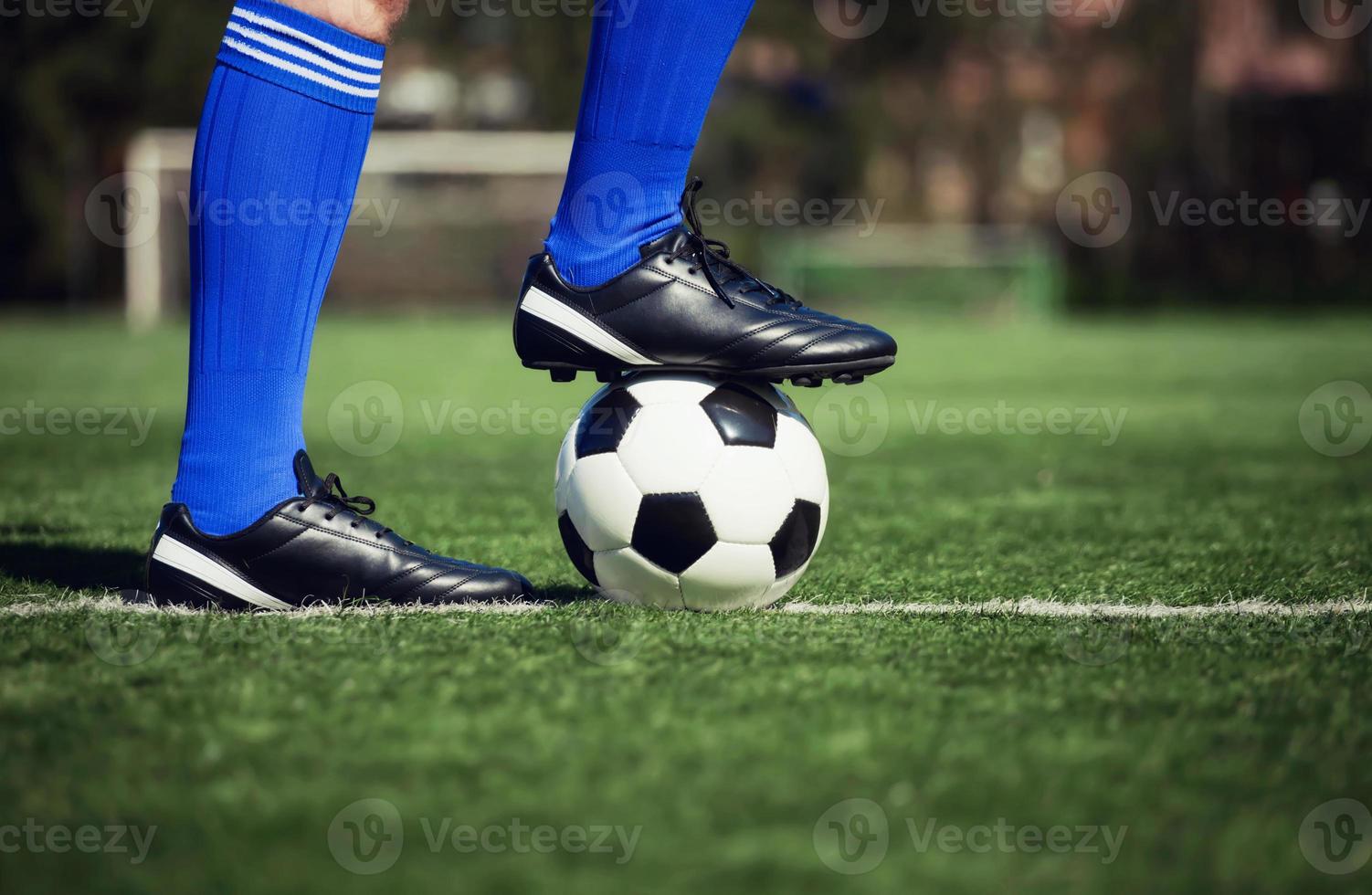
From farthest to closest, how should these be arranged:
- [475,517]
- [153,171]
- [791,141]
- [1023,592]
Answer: [791,141] → [153,171] → [475,517] → [1023,592]

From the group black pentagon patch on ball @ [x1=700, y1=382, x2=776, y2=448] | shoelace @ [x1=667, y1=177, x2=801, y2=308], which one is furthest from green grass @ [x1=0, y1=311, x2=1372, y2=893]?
shoelace @ [x1=667, y1=177, x2=801, y2=308]

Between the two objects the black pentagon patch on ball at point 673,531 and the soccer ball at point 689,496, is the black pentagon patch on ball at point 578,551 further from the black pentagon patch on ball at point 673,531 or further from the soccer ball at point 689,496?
the black pentagon patch on ball at point 673,531

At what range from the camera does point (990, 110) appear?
29172mm

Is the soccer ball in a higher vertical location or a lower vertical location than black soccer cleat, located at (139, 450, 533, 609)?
higher

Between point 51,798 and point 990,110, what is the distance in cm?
2972

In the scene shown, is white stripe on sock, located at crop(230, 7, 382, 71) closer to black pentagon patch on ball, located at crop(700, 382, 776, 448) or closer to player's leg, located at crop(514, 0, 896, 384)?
player's leg, located at crop(514, 0, 896, 384)

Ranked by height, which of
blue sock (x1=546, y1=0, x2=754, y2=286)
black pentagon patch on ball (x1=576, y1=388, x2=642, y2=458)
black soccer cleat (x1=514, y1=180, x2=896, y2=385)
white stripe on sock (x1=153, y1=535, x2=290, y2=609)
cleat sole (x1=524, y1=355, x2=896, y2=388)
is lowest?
white stripe on sock (x1=153, y1=535, x2=290, y2=609)

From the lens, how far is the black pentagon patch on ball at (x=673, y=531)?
7.22ft

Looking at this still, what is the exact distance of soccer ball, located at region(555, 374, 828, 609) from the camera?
2.21 meters

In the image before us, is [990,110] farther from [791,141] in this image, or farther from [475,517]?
[475,517]

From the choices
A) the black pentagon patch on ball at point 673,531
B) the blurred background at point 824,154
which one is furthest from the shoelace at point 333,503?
the blurred background at point 824,154

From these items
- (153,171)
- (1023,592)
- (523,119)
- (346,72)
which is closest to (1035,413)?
(1023,592)

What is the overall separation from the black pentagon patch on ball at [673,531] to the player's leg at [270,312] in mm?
286

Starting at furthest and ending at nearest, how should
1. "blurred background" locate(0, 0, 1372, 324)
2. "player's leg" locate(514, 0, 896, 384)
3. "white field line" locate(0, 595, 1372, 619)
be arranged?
"blurred background" locate(0, 0, 1372, 324), "player's leg" locate(514, 0, 896, 384), "white field line" locate(0, 595, 1372, 619)
